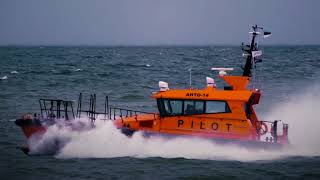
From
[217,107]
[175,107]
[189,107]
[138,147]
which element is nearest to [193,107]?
[189,107]

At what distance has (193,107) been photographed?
58.7ft

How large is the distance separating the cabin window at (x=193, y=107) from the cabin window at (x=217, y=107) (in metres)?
0.26

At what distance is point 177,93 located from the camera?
18.0 meters

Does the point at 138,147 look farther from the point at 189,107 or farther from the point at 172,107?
the point at 189,107

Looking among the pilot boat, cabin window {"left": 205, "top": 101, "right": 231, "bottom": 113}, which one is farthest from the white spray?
cabin window {"left": 205, "top": 101, "right": 231, "bottom": 113}

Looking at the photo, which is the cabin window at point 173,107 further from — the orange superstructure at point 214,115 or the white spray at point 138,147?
the white spray at point 138,147

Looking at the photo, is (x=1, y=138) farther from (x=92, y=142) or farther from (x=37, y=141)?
(x=92, y=142)

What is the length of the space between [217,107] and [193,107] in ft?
2.92

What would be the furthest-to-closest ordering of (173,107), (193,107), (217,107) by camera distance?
(173,107) < (193,107) < (217,107)

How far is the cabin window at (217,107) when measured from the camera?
17641mm

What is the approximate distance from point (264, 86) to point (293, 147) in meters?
22.9

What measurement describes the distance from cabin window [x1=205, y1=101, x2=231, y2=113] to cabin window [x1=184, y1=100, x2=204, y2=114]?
257mm

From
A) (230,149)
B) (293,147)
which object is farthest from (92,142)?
(293,147)

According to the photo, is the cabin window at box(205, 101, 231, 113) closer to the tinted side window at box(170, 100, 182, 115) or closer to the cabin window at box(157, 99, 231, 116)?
the cabin window at box(157, 99, 231, 116)
